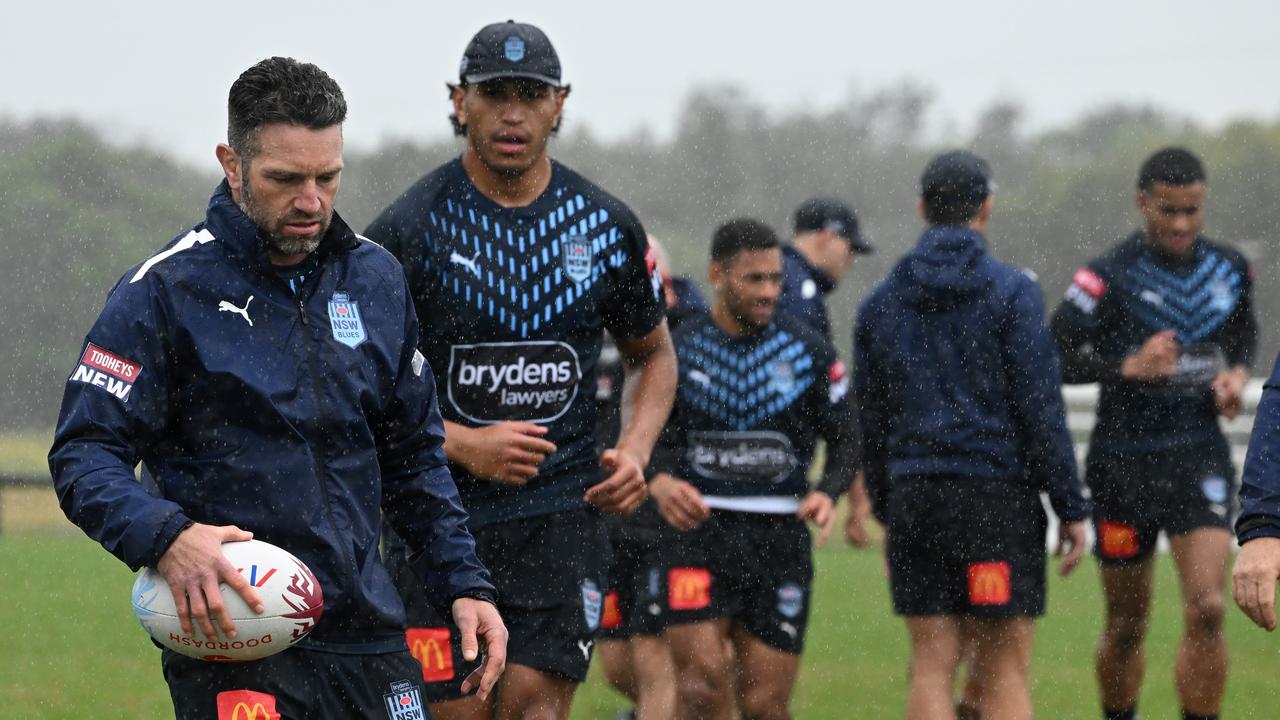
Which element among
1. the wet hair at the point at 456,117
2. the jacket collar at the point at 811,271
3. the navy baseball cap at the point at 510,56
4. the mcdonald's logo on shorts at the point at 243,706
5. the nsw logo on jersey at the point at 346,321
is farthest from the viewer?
the jacket collar at the point at 811,271

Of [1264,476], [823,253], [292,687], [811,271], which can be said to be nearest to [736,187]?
[823,253]

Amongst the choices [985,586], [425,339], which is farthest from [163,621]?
[985,586]

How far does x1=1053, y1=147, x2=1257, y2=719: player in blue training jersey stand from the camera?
26.8 ft

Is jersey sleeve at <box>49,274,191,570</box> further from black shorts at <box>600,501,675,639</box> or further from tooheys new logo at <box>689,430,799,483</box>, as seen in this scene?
tooheys new logo at <box>689,430,799,483</box>

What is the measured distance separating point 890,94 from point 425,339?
41076mm

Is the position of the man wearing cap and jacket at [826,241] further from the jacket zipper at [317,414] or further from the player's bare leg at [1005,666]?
the jacket zipper at [317,414]

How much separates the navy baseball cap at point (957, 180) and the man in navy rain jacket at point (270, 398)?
11.3ft

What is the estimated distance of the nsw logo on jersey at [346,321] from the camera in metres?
4.01

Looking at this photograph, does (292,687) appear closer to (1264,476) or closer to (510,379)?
(510,379)

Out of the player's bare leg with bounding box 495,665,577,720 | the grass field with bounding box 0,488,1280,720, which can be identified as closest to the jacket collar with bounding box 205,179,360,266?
the player's bare leg with bounding box 495,665,577,720

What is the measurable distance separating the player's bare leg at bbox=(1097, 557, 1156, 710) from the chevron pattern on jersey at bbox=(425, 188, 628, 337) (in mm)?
3770

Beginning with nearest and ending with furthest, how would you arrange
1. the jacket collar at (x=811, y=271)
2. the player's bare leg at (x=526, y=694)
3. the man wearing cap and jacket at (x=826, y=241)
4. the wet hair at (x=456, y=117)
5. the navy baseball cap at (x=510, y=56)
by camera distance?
the player's bare leg at (x=526, y=694)
the navy baseball cap at (x=510, y=56)
the wet hair at (x=456, y=117)
the jacket collar at (x=811, y=271)
the man wearing cap and jacket at (x=826, y=241)

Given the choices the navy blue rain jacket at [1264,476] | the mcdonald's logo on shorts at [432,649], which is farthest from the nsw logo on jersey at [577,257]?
the navy blue rain jacket at [1264,476]

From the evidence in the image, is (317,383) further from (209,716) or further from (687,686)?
(687,686)
